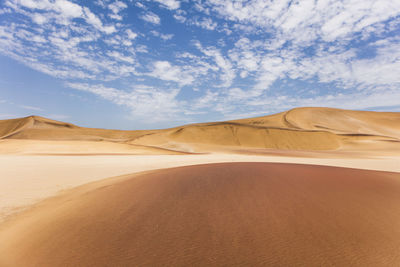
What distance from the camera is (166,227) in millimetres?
3404

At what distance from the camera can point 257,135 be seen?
51.3m

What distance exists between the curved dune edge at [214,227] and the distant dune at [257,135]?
18.0 meters

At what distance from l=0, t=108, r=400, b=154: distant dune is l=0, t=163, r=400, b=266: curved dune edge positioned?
17999 mm

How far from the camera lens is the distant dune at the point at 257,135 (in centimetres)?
2609

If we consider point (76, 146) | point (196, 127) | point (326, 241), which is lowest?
point (326, 241)

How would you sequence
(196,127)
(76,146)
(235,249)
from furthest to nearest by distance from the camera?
1. (196,127)
2. (76,146)
3. (235,249)

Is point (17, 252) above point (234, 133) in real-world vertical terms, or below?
below

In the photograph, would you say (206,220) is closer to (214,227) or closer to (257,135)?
(214,227)

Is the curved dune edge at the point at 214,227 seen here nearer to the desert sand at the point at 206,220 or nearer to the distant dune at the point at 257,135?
the desert sand at the point at 206,220

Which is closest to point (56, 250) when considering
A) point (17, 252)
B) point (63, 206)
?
point (17, 252)

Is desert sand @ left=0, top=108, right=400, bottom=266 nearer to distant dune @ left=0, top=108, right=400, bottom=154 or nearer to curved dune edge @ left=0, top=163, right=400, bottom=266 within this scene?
curved dune edge @ left=0, top=163, right=400, bottom=266

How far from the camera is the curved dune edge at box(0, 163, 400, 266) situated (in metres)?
2.66

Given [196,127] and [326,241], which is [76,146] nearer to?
[326,241]

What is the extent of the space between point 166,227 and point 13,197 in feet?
14.6
